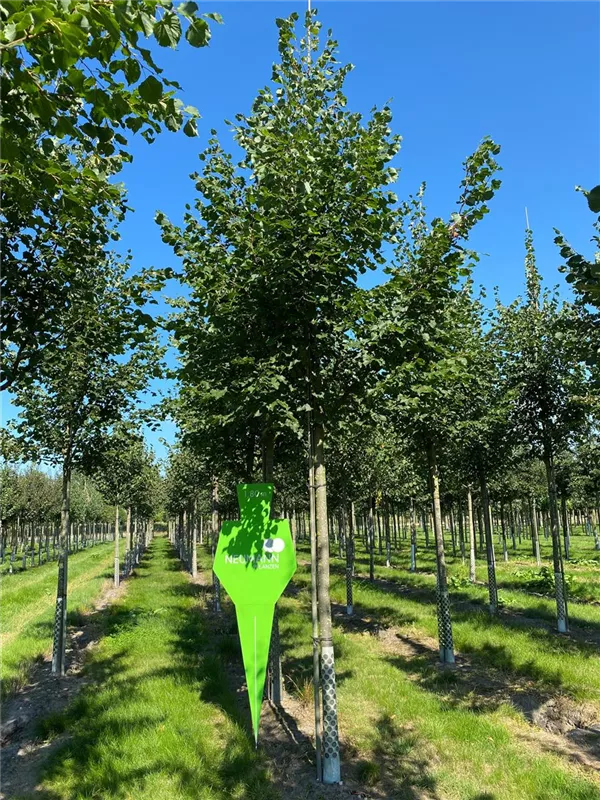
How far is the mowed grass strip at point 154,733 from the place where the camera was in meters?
5.41

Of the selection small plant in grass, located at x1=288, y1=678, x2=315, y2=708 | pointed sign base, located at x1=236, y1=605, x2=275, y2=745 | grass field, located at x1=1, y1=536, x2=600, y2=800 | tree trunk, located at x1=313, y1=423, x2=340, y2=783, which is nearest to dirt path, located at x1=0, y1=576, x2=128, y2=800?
grass field, located at x1=1, y1=536, x2=600, y2=800

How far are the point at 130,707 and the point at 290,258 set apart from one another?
662 centimetres

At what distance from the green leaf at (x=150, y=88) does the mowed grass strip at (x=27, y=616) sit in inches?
382

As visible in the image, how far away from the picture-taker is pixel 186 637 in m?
12.3

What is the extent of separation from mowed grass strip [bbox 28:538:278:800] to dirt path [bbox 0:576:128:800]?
0.23 metres

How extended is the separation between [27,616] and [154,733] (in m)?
12.1

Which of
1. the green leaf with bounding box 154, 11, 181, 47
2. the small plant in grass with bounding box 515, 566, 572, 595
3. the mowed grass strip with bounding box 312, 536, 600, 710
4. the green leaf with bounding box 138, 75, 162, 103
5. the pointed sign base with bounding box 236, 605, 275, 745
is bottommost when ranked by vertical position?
the small plant in grass with bounding box 515, 566, 572, 595

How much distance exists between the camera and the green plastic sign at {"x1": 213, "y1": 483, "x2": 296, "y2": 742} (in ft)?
21.7

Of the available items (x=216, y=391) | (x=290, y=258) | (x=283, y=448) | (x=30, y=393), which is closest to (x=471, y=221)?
(x=290, y=258)

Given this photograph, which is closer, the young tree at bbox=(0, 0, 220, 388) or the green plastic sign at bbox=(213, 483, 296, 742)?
the young tree at bbox=(0, 0, 220, 388)

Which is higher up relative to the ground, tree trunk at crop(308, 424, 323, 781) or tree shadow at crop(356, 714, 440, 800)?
tree trunk at crop(308, 424, 323, 781)

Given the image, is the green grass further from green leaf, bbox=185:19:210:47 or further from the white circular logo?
green leaf, bbox=185:19:210:47

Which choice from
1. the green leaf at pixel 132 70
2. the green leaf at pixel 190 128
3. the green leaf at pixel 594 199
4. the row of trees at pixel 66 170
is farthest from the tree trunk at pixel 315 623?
the green leaf at pixel 594 199

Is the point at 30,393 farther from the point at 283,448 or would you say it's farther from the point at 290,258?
the point at 290,258
